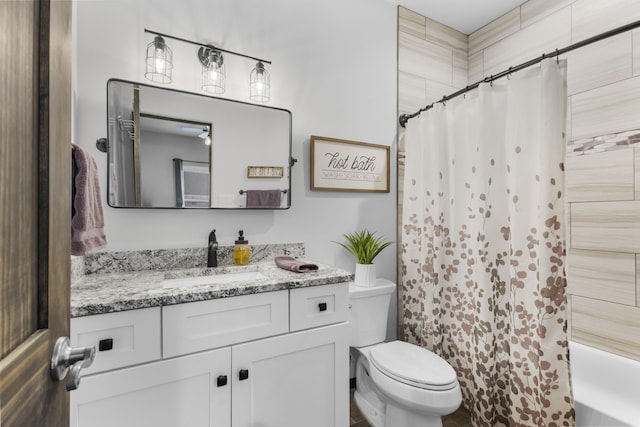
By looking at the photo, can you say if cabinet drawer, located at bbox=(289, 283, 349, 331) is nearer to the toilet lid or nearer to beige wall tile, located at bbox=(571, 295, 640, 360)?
the toilet lid

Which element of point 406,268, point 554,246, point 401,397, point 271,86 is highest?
point 271,86

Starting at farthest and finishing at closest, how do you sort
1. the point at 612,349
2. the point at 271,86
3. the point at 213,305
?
the point at 271,86, the point at 612,349, the point at 213,305

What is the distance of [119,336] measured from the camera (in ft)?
3.48

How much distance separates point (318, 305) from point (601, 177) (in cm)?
176

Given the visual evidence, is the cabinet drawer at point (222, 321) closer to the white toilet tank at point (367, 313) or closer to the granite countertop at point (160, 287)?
the granite countertop at point (160, 287)

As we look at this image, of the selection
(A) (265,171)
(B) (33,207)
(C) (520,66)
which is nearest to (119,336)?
(B) (33,207)

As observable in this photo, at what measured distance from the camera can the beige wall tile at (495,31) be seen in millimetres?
2328

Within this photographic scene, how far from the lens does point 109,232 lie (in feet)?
4.90

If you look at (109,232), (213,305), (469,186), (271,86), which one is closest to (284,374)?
(213,305)

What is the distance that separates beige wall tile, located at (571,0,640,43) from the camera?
1706 millimetres

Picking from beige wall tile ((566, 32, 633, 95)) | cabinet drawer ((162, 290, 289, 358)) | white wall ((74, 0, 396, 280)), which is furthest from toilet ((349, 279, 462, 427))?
beige wall tile ((566, 32, 633, 95))

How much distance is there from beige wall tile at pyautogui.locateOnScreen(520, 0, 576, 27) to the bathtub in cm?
214

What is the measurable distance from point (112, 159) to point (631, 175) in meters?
2.66

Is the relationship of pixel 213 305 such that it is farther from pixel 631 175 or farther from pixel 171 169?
pixel 631 175
